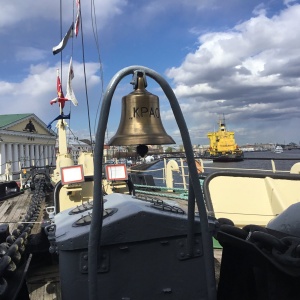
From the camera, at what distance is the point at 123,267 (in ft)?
7.47

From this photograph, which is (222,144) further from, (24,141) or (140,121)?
(140,121)

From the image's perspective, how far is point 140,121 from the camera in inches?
96.5

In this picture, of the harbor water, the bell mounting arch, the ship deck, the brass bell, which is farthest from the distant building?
the bell mounting arch

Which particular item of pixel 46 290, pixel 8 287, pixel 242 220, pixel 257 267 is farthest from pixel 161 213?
pixel 242 220

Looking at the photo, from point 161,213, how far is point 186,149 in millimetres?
485

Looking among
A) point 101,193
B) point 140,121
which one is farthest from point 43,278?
point 140,121

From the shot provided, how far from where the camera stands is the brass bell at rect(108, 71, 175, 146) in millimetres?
2374

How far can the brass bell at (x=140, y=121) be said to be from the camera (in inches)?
93.5

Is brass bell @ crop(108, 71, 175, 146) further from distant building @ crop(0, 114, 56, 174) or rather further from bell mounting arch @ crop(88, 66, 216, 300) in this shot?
distant building @ crop(0, 114, 56, 174)

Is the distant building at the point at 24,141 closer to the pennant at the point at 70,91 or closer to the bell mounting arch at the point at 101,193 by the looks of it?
the pennant at the point at 70,91

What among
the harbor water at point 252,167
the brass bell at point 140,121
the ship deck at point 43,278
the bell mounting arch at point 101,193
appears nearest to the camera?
the bell mounting arch at point 101,193

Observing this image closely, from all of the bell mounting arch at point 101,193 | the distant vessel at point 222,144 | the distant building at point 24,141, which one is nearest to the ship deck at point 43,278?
the bell mounting arch at point 101,193

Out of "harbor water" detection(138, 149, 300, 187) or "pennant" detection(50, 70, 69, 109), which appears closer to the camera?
"harbor water" detection(138, 149, 300, 187)

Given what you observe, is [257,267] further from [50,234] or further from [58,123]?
[58,123]
